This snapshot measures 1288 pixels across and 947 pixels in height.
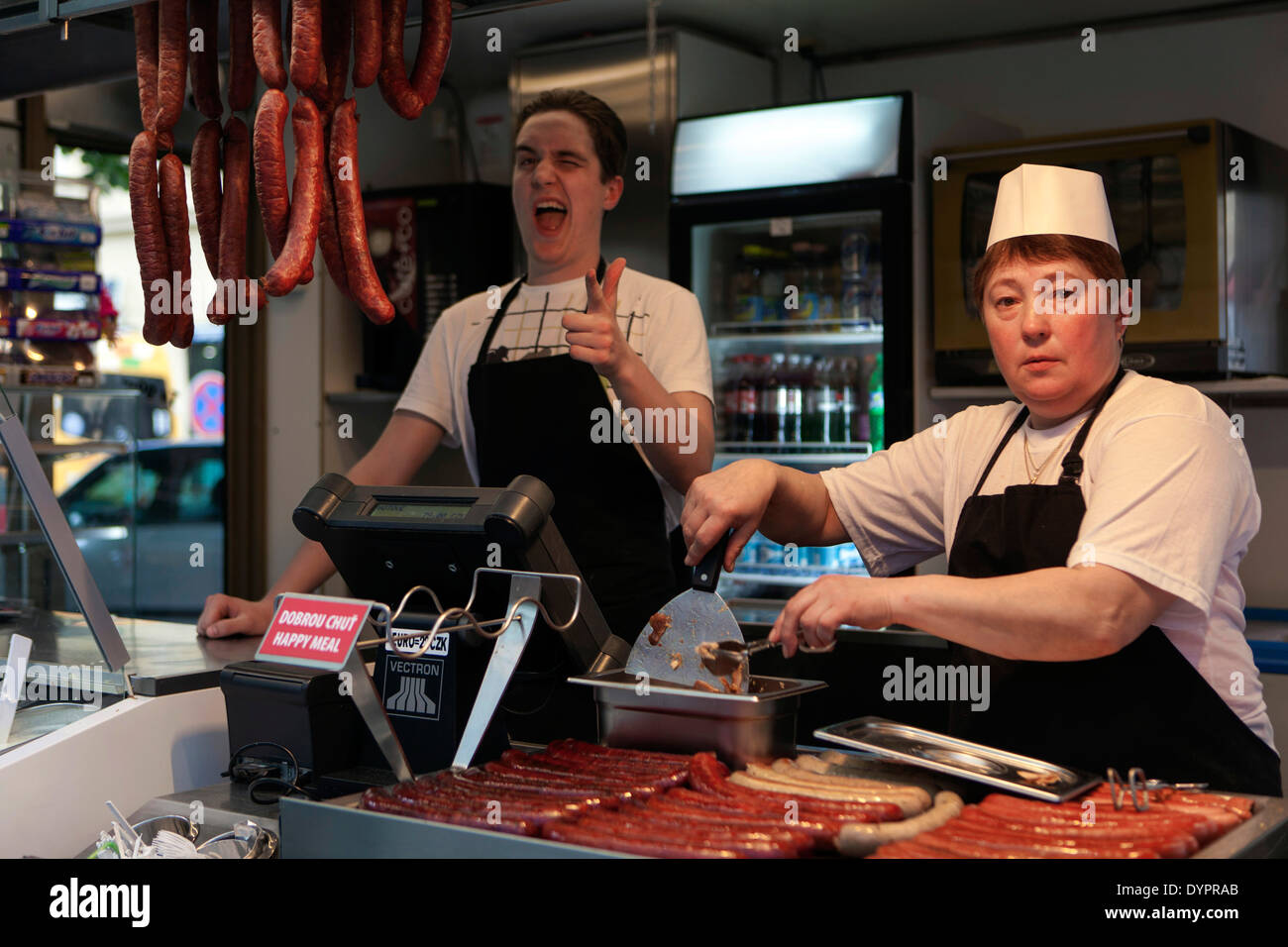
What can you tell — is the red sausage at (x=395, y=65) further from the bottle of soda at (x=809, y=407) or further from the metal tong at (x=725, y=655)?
the bottle of soda at (x=809, y=407)

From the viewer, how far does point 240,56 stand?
8.33 ft

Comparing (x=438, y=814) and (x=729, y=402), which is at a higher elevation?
(x=729, y=402)

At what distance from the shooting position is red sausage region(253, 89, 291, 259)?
2.31 metres

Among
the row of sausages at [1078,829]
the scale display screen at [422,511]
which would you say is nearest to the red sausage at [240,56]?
the scale display screen at [422,511]

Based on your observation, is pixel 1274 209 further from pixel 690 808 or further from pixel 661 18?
pixel 690 808

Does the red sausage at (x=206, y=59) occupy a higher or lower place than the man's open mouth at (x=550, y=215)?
higher

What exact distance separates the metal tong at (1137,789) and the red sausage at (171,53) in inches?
77.9

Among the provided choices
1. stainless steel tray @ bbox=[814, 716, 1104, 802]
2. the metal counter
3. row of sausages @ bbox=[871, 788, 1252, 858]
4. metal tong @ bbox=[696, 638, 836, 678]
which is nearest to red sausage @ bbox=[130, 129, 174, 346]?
the metal counter

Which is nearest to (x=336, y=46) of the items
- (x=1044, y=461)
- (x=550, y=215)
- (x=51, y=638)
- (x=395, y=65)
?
(x=395, y=65)

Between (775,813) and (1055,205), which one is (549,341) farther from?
(775,813)

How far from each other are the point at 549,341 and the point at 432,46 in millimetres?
826

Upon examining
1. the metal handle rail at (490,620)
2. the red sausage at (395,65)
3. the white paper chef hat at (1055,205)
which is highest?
the red sausage at (395,65)

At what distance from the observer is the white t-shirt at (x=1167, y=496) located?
1.87 meters

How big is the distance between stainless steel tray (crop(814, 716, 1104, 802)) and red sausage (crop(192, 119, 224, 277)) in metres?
1.53
